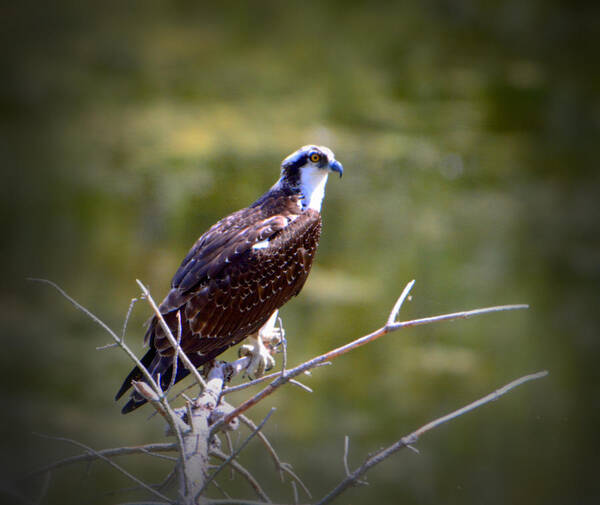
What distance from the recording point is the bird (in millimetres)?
2182

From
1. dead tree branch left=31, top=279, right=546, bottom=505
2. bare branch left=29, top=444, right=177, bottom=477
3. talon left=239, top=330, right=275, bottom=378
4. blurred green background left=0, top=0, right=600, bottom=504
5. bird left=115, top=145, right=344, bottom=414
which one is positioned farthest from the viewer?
blurred green background left=0, top=0, right=600, bottom=504

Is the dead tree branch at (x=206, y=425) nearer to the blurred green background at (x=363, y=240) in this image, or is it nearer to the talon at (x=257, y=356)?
the talon at (x=257, y=356)

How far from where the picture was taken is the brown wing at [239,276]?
2188 mm

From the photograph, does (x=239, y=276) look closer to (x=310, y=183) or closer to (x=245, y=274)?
(x=245, y=274)

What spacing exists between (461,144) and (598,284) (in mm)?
1867

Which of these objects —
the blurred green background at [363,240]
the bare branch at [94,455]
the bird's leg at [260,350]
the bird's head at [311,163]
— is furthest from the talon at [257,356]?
the blurred green background at [363,240]

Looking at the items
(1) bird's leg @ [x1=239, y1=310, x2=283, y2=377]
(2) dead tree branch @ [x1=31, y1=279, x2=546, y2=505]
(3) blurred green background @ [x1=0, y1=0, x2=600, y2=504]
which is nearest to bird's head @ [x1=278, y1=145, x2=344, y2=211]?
(1) bird's leg @ [x1=239, y1=310, x2=283, y2=377]

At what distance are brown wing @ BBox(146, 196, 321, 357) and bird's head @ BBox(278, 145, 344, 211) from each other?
3.4 inches

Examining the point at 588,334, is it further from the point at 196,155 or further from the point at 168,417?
the point at 168,417

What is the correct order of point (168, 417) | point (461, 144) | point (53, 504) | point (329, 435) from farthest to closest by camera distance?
1. point (461, 144)
2. point (329, 435)
3. point (53, 504)
4. point (168, 417)

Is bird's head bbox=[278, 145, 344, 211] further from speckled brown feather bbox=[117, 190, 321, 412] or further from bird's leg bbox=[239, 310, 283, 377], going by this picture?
bird's leg bbox=[239, 310, 283, 377]

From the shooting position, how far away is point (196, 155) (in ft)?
20.4

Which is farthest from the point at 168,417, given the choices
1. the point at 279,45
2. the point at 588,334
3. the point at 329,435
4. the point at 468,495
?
the point at 279,45

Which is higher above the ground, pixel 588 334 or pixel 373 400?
pixel 588 334
